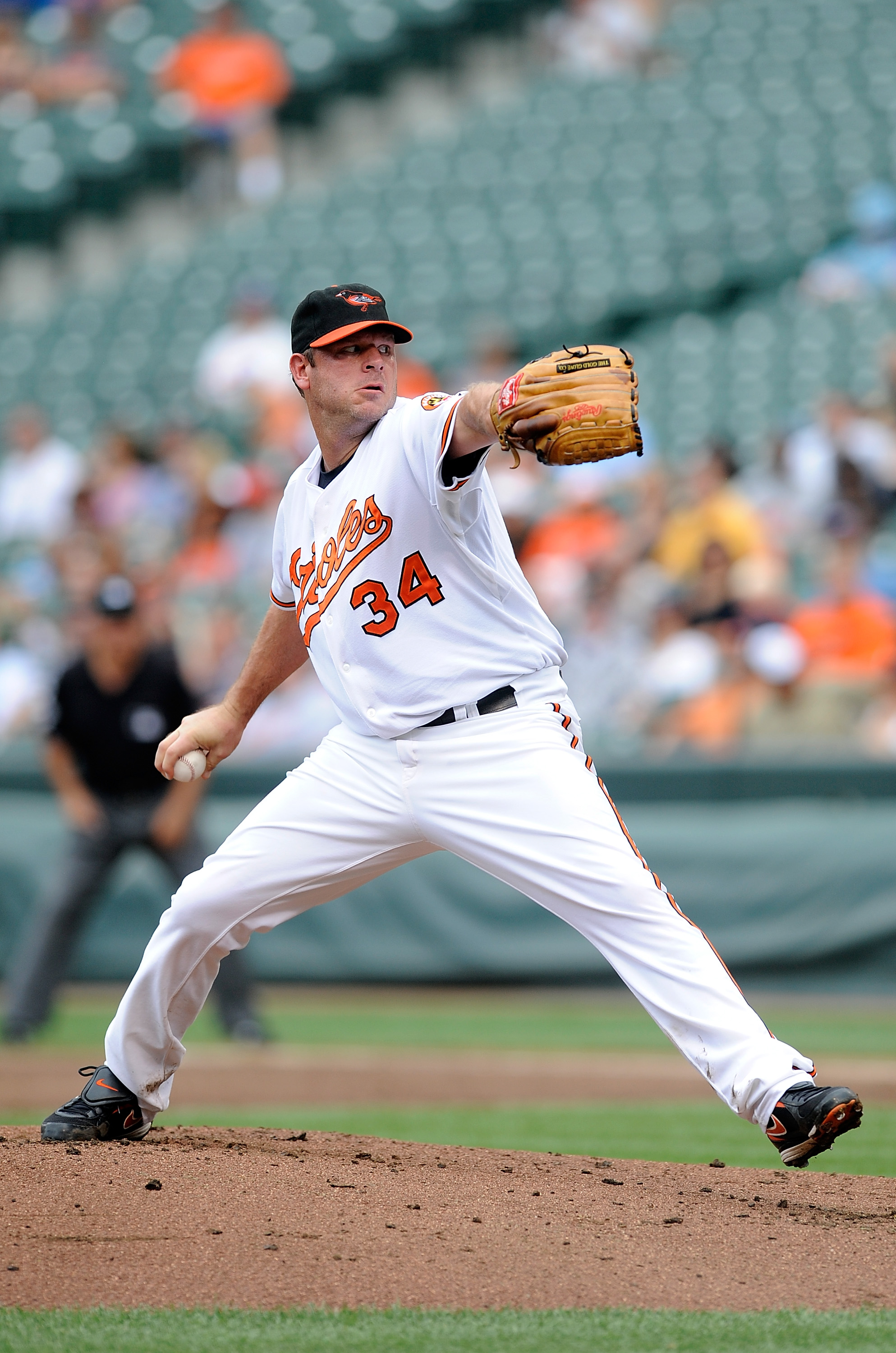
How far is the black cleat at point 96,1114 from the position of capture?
422 centimetres

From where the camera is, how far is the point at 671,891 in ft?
29.1

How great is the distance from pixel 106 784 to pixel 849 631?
13.5 feet

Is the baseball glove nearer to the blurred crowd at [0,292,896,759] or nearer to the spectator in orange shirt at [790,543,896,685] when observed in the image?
the blurred crowd at [0,292,896,759]

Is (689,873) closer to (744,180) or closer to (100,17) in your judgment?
(744,180)

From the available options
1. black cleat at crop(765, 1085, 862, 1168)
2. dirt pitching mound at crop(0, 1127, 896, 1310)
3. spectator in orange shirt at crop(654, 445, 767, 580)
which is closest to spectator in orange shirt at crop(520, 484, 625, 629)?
spectator in orange shirt at crop(654, 445, 767, 580)

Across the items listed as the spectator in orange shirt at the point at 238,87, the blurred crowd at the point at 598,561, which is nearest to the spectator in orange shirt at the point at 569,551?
the blurred crowd at the point at 598,561

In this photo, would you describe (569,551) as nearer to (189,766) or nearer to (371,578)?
(189,766)

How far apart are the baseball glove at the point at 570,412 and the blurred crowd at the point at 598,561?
199 inches

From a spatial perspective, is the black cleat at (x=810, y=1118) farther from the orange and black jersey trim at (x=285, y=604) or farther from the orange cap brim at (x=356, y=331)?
the orange cap brim at (x=356, y=331)

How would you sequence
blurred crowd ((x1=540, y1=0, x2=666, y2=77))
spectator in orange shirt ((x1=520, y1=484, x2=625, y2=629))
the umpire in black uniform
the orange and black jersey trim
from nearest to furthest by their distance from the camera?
the orange and black jersey trim < the umpire in black uniform < spectator in orange shirt ((x1=520, y1=484, x2=625, y2=629)) < blurred crowd ((x1=540, y1=0, x2=666, y2=77))

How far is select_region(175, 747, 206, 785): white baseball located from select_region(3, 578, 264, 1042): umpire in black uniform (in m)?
3.32

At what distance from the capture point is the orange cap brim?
384 centimetres

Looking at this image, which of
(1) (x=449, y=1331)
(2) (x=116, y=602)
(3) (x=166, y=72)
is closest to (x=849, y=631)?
(2) (x=116, y=602)

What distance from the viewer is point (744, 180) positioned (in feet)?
49.5
